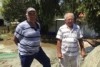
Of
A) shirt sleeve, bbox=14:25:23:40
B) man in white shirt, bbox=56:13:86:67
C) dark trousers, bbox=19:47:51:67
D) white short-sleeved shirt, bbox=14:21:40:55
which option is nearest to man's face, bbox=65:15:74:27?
man in white shirt, bbox=56:13:86:67

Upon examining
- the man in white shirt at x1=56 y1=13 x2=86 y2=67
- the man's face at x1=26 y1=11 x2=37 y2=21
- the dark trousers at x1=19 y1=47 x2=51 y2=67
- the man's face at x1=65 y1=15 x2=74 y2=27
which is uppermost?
the man's face at x1=26 y1=11 x2=37 y2=21

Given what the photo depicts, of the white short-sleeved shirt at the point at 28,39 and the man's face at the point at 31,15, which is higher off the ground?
the man's face at the point at 31,15

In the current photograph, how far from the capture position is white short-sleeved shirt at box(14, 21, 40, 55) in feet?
20.5

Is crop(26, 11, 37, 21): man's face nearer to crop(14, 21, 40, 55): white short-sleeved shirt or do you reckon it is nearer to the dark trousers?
crop(14, 21, 40, 55): white short-sleeved shirt

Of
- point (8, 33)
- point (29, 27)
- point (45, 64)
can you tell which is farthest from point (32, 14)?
point (8, 33)

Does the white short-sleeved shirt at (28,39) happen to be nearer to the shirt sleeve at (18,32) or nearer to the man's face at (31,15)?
the shirt sleeve at (18,32)

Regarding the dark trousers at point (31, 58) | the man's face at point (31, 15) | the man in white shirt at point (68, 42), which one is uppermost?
the man's face at point (31, 15)

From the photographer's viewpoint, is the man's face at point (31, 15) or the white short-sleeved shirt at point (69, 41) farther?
the white short-sleeved shirt at point (69, 41)

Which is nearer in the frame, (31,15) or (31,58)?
(31,15)

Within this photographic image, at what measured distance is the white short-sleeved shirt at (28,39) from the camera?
625 cm

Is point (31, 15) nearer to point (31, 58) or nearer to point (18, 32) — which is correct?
point (18, 32)

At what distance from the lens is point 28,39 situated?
6254mm

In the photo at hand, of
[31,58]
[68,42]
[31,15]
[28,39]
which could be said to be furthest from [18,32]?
[68,42]

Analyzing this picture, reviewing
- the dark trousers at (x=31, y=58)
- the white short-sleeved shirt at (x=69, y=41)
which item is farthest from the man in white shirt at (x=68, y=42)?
the dark trousers at (x=31, y=58)
